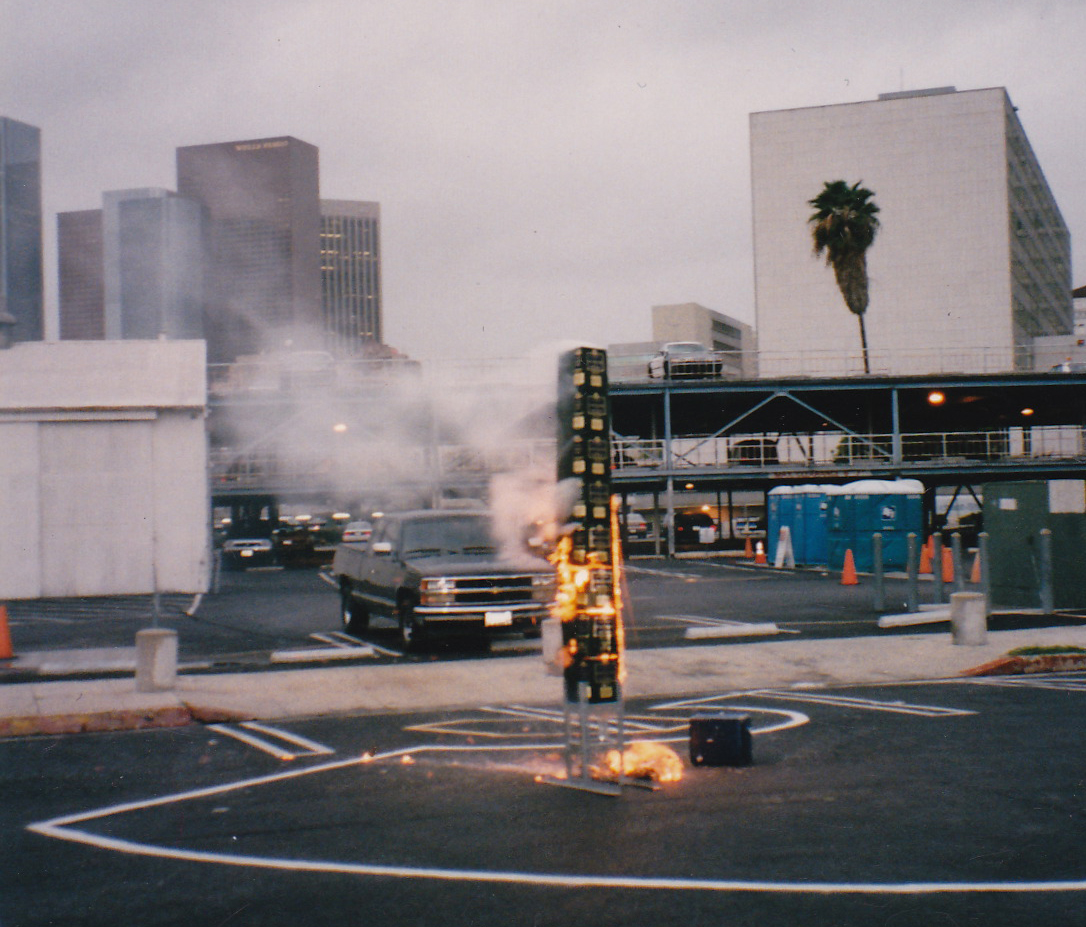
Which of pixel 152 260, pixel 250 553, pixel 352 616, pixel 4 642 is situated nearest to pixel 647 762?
pixel 352 616

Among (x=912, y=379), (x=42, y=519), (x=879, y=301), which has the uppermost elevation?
(x=879, y=301)

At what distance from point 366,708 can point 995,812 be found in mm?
6211

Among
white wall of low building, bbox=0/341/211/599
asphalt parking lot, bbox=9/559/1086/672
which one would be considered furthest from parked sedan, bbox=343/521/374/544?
white wall of low building, bbox=0/341/211/599

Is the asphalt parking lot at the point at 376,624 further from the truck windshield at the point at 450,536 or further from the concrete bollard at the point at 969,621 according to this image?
the concrete bollard at the point at 969,621

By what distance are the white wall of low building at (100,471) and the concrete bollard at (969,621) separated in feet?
60.2

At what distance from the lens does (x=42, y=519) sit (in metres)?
25.8

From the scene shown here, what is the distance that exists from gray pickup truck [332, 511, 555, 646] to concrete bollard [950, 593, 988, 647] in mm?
5068

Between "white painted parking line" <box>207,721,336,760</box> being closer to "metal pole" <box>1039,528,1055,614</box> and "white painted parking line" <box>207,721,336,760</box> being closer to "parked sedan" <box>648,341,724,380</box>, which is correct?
"metal pole" <box>1039,528,1055,614</box>

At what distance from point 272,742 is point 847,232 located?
4517 centimetres

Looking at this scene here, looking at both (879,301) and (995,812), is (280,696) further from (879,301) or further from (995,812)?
(879,301)

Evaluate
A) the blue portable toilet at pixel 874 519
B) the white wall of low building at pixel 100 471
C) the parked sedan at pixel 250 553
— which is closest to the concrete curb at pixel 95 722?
the white wall of low building at pixel 100 471

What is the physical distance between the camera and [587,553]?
7.50m

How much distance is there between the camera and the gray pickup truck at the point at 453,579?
46.5 feet

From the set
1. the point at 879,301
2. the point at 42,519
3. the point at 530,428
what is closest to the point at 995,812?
the point at 530,428
